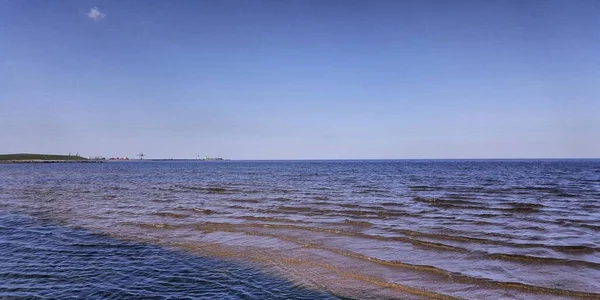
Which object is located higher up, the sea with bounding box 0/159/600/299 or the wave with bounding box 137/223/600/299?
the sea with bounding box 0/159/600/299

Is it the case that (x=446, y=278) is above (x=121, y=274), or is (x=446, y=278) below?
below

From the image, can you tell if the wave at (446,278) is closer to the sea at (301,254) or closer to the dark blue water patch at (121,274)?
the sea at (301,254)

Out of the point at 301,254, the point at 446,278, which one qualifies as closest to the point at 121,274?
the point at 301,254

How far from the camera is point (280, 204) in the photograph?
2756cm

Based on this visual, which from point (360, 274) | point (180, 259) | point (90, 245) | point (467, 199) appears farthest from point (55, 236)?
point (467, 199)

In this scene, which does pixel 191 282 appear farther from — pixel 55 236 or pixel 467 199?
pixel 467 199

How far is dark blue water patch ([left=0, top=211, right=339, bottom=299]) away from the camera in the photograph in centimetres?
898

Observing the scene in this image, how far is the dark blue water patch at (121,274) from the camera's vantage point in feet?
29.5

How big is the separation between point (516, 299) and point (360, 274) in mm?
3784

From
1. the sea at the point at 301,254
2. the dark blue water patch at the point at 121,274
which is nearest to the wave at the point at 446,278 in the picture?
the sea at the point at 301,254

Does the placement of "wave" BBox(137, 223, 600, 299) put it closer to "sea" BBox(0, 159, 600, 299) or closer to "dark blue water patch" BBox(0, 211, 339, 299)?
"sea" BBox(0, 159, 600, 299)

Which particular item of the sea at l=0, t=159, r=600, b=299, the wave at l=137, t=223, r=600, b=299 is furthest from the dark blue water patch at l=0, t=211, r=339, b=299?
the wave at l=137, t=223, r=600, b=299

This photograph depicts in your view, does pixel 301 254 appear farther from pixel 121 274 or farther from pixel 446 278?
pixel 121 274

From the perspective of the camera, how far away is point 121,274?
410 inches
